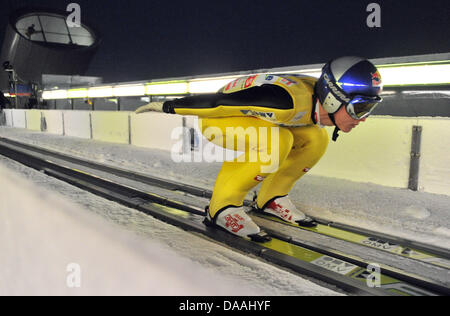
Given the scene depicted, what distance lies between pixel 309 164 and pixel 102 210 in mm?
2212

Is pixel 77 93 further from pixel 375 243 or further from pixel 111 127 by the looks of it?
pixel 375 243

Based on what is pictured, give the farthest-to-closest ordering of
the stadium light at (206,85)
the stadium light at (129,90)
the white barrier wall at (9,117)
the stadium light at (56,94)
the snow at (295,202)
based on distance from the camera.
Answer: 1. the white barrier wall at (9,117)
2. the stadium light at (56,94)
3. the stadium light at (129,90)
4. the stadium light at (206,85)
5. the snow at (295,202)

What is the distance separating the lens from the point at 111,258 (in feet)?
7.07

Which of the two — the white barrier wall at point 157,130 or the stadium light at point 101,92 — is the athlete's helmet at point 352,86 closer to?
the white barrier wall at point 157,130

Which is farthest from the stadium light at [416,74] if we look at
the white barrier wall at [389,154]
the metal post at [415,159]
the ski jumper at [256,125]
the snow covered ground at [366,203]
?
the ski jumper at [256,125]

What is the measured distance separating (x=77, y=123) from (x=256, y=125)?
1242 centimetres

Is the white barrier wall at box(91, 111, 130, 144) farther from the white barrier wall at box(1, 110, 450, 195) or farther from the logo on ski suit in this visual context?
the logo on ski suit

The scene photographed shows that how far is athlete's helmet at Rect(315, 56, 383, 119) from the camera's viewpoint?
2410 mm

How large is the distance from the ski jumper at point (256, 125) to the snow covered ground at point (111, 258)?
64cm

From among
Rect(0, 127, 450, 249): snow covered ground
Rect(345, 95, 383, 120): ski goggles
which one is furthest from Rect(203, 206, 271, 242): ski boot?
Rect(345, 95, 383, 120): ski goggles

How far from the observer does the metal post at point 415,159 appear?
4.90 meters

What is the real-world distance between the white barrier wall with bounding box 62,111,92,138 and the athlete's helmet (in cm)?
1171

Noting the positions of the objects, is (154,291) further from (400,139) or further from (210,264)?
(400,139)
